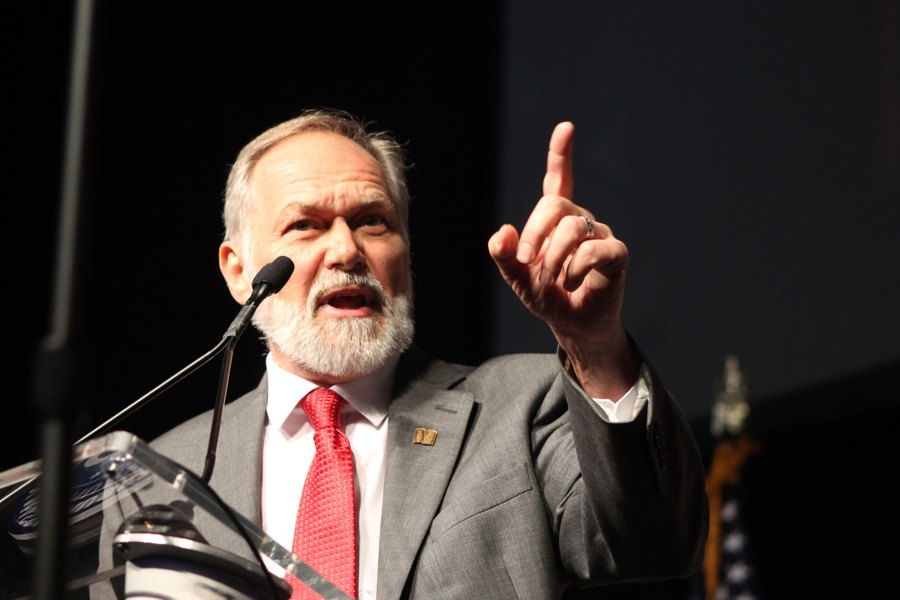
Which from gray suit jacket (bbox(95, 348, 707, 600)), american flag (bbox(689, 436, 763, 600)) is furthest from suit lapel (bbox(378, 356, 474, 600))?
american flag (bbox(689, 436, 763, 600))

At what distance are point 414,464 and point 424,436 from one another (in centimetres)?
7

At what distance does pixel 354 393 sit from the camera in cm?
194

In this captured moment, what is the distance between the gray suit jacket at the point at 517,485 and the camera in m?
1.51

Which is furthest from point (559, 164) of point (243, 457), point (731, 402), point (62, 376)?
point (731, 402)

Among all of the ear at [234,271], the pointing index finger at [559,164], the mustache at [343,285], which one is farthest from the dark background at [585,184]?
the pointing index finger at [559,164]

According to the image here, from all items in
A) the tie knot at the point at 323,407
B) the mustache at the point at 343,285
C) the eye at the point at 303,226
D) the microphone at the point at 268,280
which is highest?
the microphone at the point at 268,280

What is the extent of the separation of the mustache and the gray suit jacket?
16cm

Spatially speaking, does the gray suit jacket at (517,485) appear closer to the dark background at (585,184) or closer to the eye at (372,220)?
the eye at (372,220)

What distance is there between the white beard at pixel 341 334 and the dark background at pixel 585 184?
2.96 ft

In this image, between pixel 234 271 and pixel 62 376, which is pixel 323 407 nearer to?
pixel 234 271

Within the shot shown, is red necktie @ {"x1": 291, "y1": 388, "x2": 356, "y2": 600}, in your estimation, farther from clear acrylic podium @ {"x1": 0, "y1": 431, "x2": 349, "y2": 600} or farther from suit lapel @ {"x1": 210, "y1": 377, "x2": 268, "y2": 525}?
clear acrylic podium @ {"x1": 0, "y1": 431, "x2": 349, "y2": 600}

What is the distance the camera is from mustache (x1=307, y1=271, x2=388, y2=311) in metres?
1.95

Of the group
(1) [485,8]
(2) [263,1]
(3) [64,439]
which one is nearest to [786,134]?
(1) [485,8]

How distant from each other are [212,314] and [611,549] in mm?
1679
